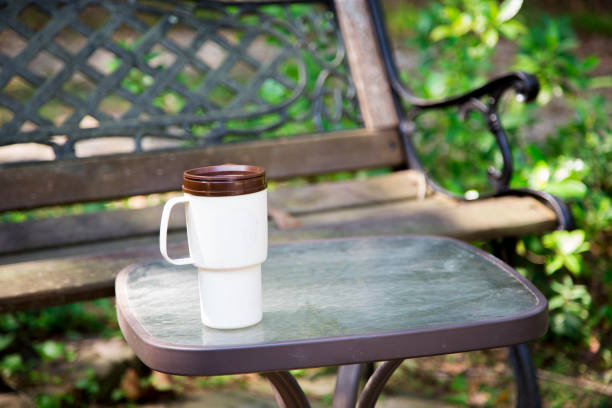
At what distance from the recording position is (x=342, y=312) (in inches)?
37.0

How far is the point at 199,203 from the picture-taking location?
83cm

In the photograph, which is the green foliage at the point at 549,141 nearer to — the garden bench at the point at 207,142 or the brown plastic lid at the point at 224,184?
the garden bench at the point at 207,142

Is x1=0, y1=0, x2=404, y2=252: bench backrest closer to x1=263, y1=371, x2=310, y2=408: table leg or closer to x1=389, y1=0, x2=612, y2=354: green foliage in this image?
x1=389, y1=0, x2=612, y2=354: green foliage

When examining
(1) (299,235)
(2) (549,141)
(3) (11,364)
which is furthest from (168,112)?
(2) (549,141)

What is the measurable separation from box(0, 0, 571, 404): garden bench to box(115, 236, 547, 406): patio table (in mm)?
338

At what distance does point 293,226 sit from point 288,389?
650mm

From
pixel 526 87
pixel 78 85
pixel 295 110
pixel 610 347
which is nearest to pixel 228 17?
pixel 295 110

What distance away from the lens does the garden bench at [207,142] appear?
1669 millimetres

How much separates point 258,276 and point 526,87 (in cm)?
101

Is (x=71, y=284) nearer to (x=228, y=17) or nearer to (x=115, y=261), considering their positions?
(x=115, y=261)

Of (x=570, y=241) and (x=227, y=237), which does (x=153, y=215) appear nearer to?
(x=227, y=237)

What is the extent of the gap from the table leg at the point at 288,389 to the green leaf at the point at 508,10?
1.59 metres

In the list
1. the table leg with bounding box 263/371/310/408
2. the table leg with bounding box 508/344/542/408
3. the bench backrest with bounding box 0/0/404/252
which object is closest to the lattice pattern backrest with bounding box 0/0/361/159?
the bench backrest with bounding box 0/0/404/252

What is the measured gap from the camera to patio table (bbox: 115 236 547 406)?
822 millimetres
